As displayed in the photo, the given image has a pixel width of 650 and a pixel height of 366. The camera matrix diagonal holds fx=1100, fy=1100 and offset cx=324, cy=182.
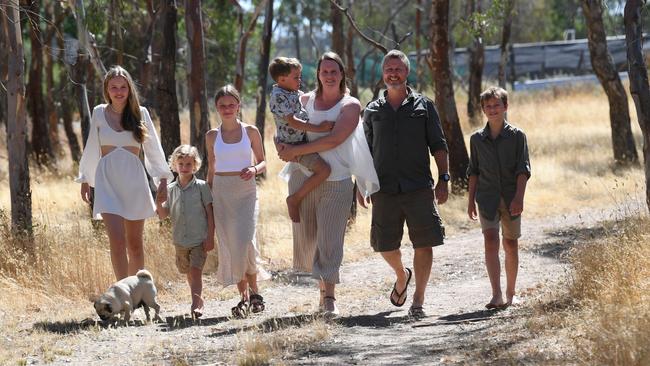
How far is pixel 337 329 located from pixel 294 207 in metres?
1.01

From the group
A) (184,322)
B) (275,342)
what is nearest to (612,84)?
(184,322)

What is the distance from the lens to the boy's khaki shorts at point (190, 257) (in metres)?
8.25

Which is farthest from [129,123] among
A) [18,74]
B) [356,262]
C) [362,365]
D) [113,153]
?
[356,262]

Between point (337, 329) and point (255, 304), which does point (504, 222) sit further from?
point (255, 304)

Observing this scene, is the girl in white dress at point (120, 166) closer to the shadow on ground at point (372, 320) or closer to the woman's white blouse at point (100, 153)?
the woman's white blouse at point (100, 153)

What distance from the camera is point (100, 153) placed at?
843 cm

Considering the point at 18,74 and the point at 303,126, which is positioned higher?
the point at 18,74

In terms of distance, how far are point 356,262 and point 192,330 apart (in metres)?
4.05

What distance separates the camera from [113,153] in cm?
835

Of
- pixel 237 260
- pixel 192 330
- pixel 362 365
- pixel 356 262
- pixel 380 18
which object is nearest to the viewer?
pixel 362 365

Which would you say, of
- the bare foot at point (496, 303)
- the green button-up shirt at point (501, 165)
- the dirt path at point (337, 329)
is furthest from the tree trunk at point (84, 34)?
the bare foot at point (496, 303)

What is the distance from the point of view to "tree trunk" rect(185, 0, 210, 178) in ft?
40.4

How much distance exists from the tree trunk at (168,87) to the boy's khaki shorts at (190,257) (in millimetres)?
4226

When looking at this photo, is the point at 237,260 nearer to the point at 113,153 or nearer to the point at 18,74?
the point at 113,153
